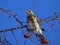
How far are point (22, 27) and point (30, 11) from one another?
53 centimetres

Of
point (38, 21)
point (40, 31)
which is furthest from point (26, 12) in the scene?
point (38, 21)

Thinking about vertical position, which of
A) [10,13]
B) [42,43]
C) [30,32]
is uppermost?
[10,13]

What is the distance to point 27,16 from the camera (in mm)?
2600

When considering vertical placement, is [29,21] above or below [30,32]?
above

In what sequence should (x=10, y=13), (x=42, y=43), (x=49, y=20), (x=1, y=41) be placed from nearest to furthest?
(x=42, y=43) → (x=49, y=20) → (x=10, y=13) → (x=1, y=41)

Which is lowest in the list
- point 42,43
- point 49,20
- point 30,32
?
point 42,43

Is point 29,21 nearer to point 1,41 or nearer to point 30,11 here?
point 30,11

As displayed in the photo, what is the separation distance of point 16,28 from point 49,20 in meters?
0.45

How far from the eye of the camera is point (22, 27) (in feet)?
6.68

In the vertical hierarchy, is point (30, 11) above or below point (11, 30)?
above

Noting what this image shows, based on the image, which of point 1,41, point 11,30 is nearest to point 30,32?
point 11,30

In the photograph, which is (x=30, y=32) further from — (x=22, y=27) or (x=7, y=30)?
(x=7, y=30)

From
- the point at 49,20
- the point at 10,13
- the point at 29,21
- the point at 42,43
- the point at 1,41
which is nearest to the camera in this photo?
the point at 42,43

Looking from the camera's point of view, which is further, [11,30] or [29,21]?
[29,21]
